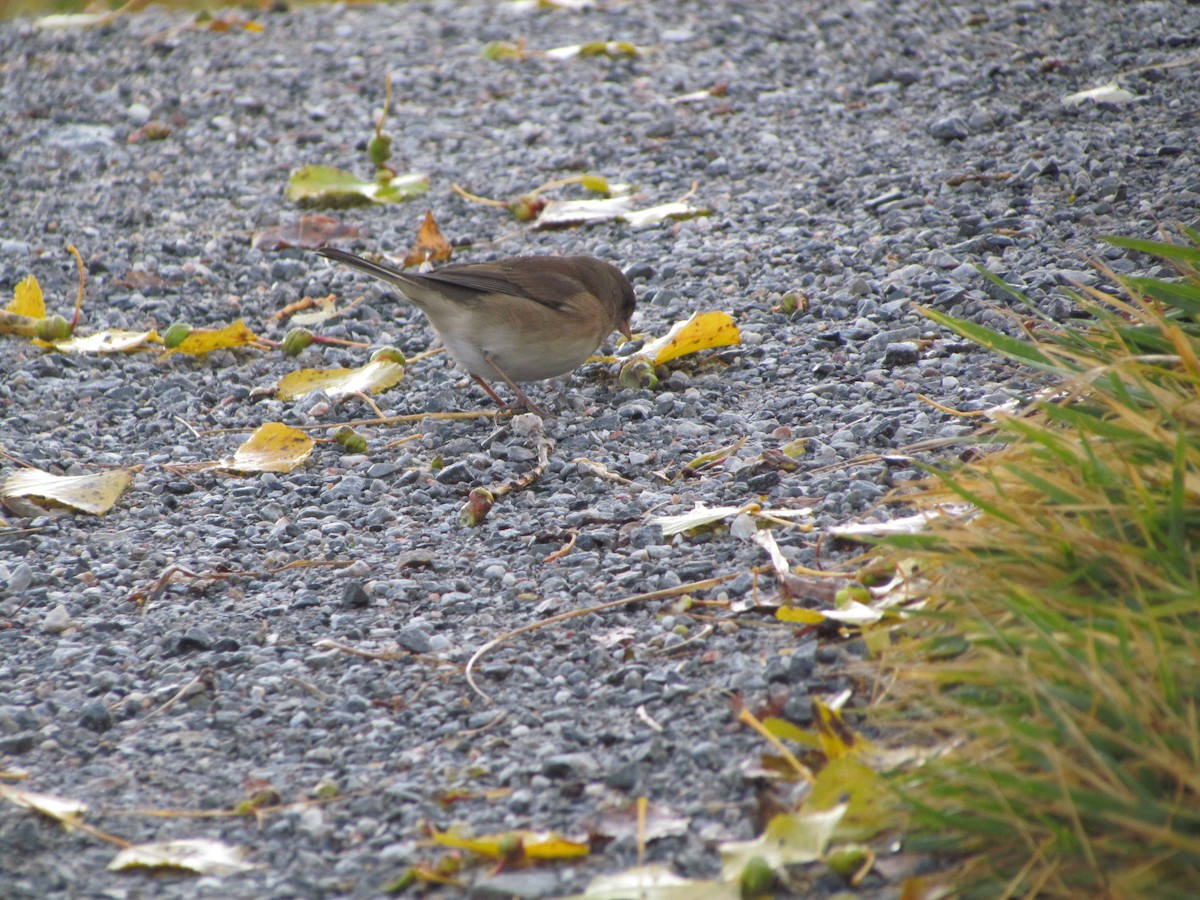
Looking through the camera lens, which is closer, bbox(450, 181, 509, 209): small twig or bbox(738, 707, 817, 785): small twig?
bbox(738, 707, 817, 785): small twig

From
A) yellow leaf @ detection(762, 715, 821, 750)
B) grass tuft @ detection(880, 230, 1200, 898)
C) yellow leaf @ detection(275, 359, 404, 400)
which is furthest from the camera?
yellow leaf @ detection(275, 359, 404, 400)

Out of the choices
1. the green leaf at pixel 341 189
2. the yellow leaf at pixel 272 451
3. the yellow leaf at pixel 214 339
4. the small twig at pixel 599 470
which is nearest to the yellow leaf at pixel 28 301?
the yellow leaf at pixel 214 339

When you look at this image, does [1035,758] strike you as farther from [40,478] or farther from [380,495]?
[40,478]

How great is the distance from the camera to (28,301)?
5.09 metres

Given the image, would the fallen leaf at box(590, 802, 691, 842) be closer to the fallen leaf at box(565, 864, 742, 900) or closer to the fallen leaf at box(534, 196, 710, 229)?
the fallen leaf at box(565, 864, 742, 900)

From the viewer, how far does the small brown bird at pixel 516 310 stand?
446 cm

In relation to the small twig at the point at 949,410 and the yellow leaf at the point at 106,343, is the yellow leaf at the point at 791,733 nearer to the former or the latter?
the small twig at the point at 949,410

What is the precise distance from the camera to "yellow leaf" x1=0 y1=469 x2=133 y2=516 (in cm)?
386

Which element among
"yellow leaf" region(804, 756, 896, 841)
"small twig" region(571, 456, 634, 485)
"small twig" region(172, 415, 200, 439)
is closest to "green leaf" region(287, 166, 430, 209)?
"small twig" region(172, 415, 200, 439)

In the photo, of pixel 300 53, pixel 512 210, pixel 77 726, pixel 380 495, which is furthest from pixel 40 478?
pixel 300 53

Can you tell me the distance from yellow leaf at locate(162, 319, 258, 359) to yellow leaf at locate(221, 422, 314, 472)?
776 mm

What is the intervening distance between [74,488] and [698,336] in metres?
2.07

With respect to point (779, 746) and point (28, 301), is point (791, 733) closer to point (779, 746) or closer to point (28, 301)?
point (779, 746)

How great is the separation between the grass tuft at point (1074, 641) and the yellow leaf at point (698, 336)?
149cm
